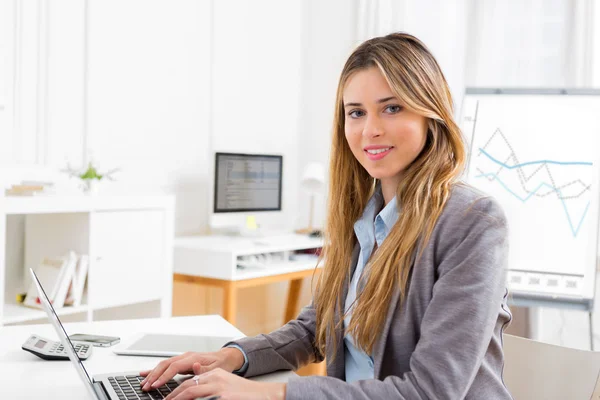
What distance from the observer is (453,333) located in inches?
40.3

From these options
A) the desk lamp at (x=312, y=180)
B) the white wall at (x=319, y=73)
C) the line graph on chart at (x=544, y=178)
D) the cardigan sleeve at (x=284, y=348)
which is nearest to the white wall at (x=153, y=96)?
the desk lamp at (x=312, y=180)

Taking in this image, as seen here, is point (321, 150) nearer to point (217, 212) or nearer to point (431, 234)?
point (217, 212)

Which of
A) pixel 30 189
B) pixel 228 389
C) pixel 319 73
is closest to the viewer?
pixel 228 389

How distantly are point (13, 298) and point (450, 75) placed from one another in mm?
2801

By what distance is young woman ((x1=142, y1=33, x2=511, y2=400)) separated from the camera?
1028mm

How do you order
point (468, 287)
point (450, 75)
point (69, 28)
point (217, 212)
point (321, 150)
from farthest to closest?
1. point (321, 150)
2. point (450, 75)
3. point (217, 212)
4. point (69, 28)
5. point (468, 287)

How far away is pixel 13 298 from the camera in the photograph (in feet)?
9.71

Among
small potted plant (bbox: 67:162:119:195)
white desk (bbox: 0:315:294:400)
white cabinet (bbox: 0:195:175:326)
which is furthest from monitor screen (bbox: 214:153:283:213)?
white desk (bbox: 0:315:294:400)

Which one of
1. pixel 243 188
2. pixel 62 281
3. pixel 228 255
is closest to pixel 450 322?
pixel 62 281

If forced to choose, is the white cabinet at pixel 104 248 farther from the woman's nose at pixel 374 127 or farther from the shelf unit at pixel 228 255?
the woman's nose at pixel 374 127

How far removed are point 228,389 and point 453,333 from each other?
35 cm

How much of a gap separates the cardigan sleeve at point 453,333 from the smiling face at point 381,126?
0.73ft


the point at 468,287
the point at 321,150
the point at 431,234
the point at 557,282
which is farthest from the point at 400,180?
the point at 321,150

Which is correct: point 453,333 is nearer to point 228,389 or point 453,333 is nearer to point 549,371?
point 228,389
